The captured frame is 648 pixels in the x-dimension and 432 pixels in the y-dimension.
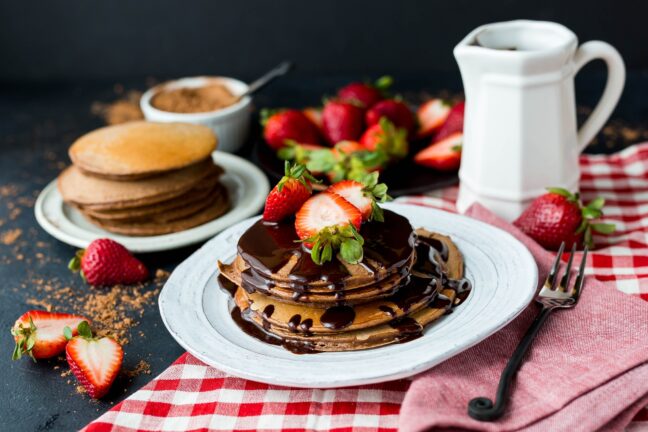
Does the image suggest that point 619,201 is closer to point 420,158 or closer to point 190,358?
point 420,158

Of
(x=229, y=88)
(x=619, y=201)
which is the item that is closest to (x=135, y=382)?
(x=619, y=201)

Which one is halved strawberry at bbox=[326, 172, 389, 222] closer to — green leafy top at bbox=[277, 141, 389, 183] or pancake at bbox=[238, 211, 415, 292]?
pancake at bbox=[238, 211, 415, 292]

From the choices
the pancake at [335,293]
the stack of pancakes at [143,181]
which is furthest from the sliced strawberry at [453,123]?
the pancake at [335,293]

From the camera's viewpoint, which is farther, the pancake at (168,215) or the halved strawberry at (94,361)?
the pancake at (168,215)

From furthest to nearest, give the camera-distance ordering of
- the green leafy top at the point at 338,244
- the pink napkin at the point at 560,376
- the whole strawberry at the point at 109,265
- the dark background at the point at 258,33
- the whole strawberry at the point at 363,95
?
the dark background at the point at 258,33, the whole strawberry at the point at 363,95, the whole strawberry at the point at 109,265, the green leafy top at the point at 338,244, the pink napkin at the point at 560,376

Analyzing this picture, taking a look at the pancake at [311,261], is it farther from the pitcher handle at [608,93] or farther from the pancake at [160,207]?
the pitcher handle at [608,93]

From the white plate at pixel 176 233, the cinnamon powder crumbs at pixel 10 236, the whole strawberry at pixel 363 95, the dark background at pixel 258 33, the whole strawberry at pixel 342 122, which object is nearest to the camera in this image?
the white plate at pixel 176 233

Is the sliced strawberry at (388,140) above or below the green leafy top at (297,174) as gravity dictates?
below

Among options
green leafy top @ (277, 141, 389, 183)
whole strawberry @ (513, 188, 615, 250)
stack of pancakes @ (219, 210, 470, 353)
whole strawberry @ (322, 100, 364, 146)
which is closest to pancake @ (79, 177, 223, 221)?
green leafy top @ (277, 141, 389, 183)

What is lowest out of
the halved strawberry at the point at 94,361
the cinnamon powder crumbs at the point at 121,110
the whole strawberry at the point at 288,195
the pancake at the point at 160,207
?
the cinnamon powder crumbs at the point at 121,110
